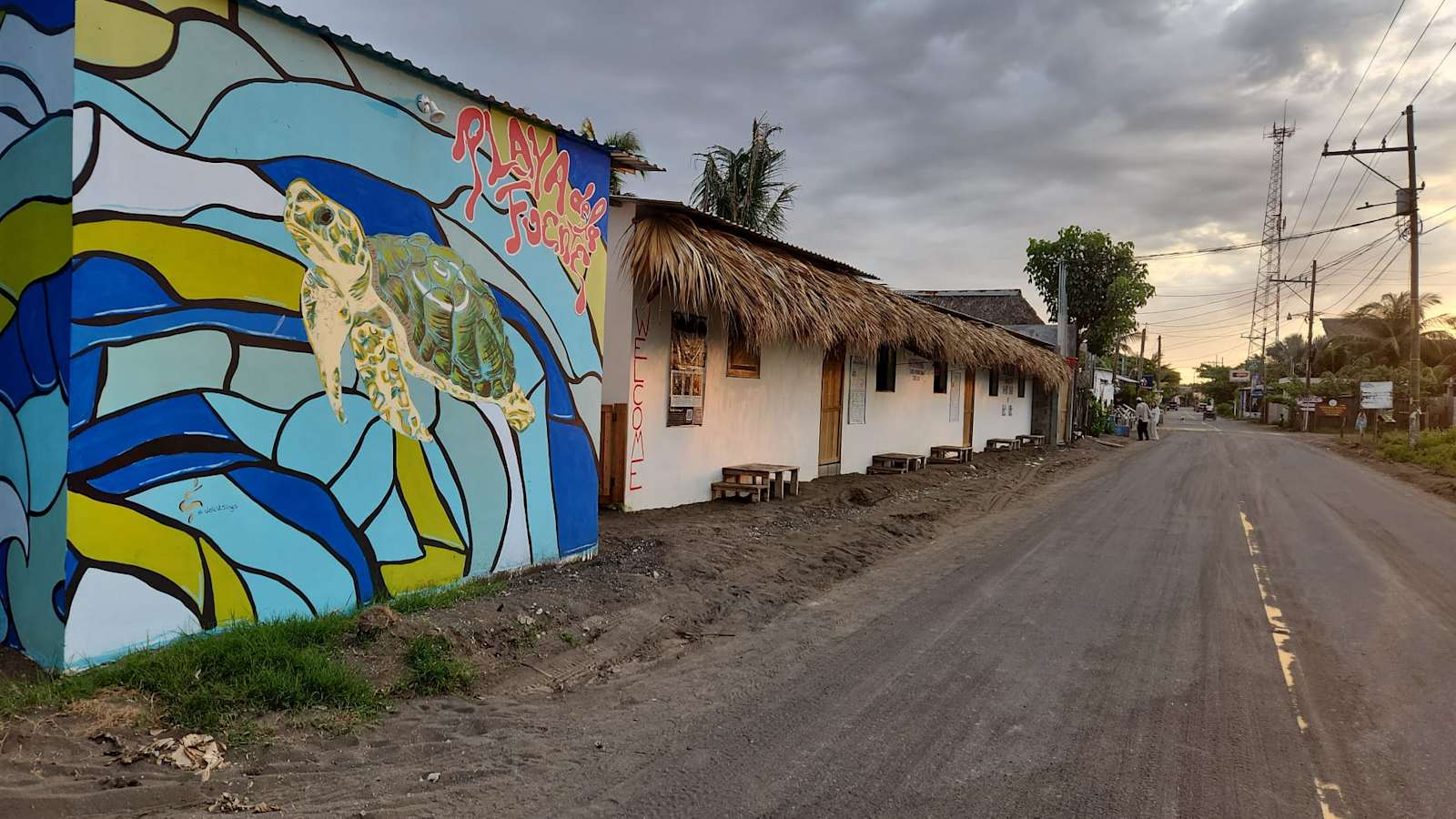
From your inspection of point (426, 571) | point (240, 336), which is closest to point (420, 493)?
point (426, 571)

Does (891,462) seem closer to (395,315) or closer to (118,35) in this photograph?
(395,315)

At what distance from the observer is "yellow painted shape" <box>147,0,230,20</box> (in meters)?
4.18

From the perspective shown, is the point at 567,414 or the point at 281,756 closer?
the point at 281,756

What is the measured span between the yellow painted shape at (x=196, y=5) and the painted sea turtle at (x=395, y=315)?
950 mm

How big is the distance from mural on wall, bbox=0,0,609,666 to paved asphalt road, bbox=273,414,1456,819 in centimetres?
191

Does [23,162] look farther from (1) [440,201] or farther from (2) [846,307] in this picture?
(2) [846,307]

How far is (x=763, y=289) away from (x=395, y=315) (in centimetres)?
531

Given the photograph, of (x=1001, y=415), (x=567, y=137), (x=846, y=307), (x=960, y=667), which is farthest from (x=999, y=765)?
(x=1001, y=415)

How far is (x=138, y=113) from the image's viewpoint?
412cm

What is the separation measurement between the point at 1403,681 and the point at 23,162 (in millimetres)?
8546

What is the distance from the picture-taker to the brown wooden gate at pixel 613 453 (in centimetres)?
922

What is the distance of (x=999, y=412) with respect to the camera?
82.5 ft

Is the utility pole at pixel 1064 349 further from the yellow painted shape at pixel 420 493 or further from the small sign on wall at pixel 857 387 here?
the yellow painted shape at pixel 420 493
